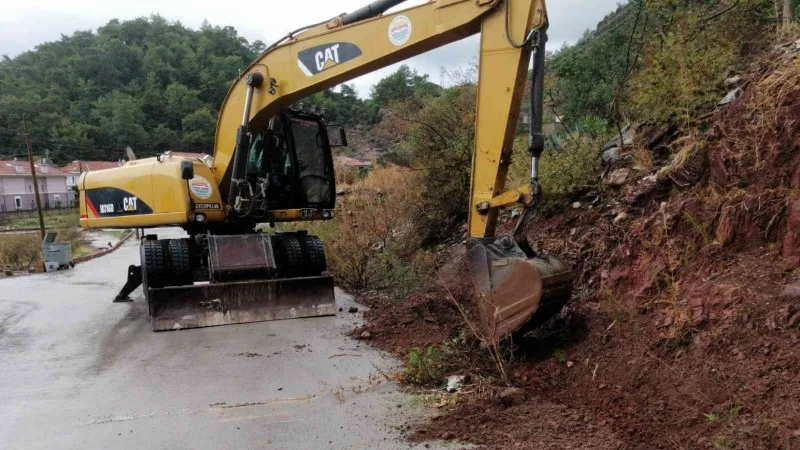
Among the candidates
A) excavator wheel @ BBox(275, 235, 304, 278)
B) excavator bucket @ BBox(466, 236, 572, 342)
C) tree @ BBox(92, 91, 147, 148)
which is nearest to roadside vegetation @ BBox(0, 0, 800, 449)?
excavator bucket @ BBox(466, 236, 572, 342)

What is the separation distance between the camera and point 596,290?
17.5ft

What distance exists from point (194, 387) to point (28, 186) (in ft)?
211

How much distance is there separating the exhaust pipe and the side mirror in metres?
2.82

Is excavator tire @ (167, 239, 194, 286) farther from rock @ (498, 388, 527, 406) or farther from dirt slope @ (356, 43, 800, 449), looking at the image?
rock @ (498, 388, 527, 406)

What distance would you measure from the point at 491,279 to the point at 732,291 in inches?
67.3

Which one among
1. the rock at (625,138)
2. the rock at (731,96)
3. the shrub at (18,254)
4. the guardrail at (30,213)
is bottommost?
the guardrail at (30,213)

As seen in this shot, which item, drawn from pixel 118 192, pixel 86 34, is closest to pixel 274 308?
pixel 118 192

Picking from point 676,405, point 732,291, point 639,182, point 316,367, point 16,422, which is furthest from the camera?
point 639,182

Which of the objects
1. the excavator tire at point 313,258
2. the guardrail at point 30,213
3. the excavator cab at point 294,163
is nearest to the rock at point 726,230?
the excavator tire at point 313,258

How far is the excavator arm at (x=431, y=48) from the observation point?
470 centimetres

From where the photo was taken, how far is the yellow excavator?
15.1 ft

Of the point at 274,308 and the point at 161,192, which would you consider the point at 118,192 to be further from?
the point at 274,308

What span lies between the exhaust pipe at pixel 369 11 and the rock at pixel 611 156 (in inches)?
127

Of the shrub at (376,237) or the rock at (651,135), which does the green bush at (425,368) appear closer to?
the shrub at (376,237)
